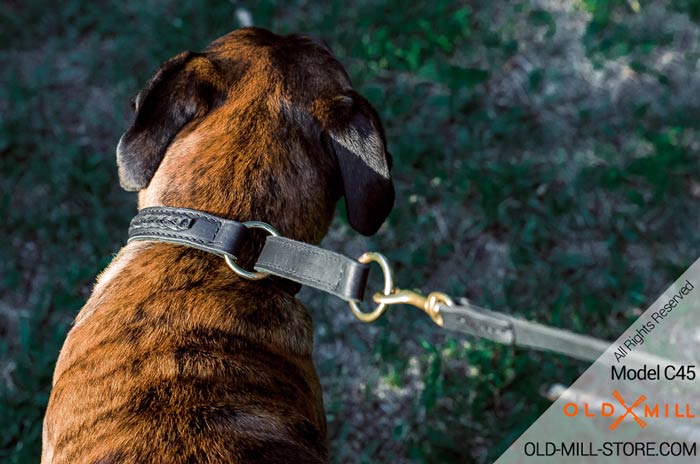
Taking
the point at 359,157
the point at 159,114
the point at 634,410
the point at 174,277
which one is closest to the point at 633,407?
the point at 634,410

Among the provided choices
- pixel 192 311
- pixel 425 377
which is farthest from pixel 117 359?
pixel 425 377

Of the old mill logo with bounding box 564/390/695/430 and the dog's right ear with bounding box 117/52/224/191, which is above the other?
the dog's right ear with bounding box 117/52/224/191

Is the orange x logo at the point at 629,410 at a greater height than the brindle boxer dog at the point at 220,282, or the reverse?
the brindle boxer dog at the point at 220,282

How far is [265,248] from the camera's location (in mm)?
2424

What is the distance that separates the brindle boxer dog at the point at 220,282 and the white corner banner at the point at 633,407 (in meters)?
1.64

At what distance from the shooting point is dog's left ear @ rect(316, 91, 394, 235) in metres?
2.67

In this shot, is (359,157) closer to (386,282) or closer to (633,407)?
(386,282)

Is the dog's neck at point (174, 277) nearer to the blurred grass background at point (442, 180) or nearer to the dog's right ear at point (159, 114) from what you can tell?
the dog's right ear at point (159, 114)

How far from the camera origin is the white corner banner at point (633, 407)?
3709 mm

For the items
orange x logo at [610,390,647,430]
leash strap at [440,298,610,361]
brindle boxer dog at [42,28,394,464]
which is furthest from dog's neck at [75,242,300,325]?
orange x logo at [610,390,647,430]

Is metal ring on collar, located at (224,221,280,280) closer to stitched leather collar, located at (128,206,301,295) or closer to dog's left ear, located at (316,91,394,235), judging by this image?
stitched leather collar, located at (128,206,301,295)

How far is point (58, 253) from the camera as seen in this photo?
14.1 feet

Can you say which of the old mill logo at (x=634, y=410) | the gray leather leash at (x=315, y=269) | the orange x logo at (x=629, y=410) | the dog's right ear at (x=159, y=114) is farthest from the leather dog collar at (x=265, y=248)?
the orange x logo at (x=629, y=410)

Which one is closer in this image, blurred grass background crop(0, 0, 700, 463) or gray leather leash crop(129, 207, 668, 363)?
gray leather leash crop(129, 207, 668, 363)
